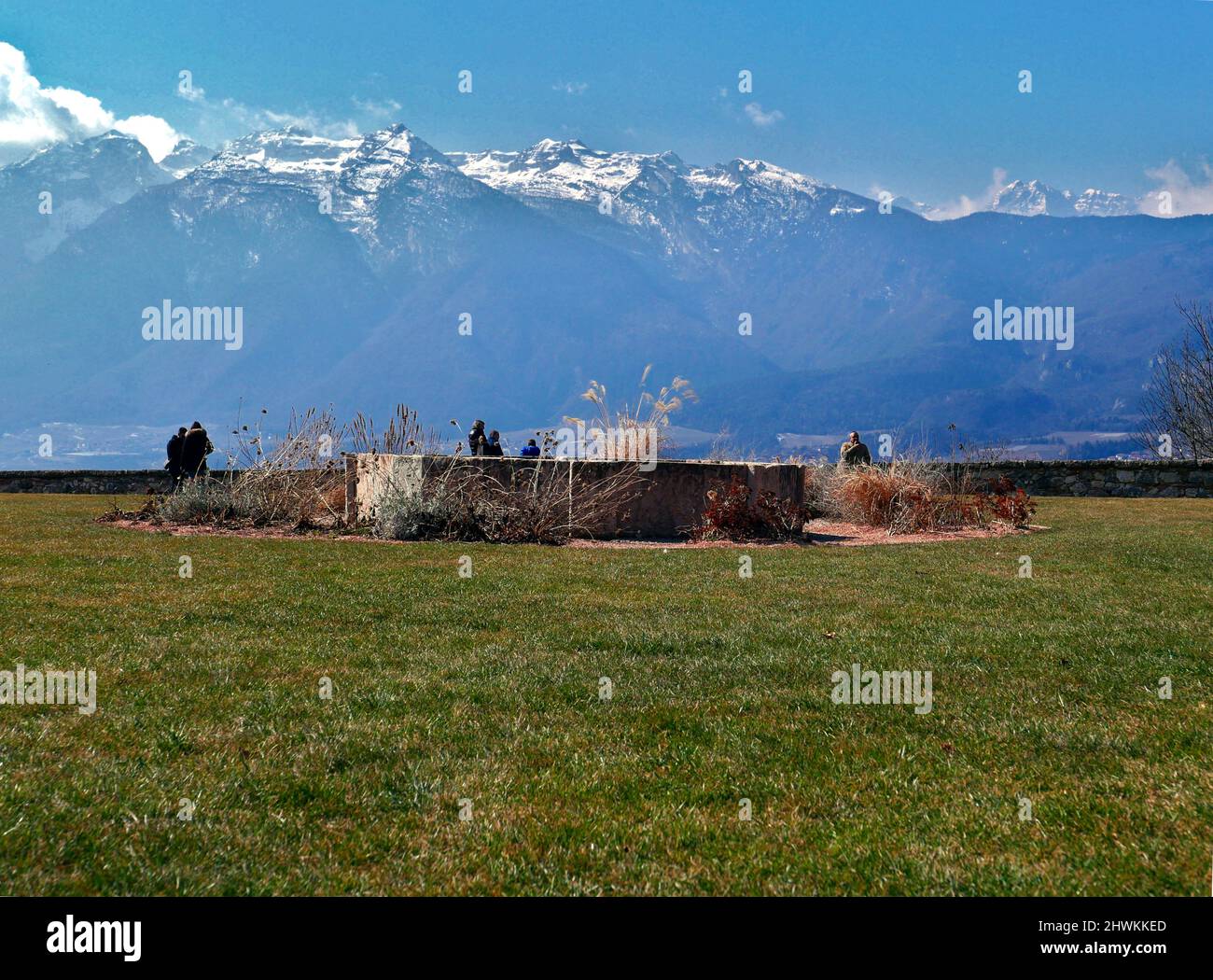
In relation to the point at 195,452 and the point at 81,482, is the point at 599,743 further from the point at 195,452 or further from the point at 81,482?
the point at 81,482

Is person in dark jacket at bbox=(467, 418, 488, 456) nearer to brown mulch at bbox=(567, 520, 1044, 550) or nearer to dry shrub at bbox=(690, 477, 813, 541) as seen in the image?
brown mulch at bbox=(567, 520, 1044, 550)

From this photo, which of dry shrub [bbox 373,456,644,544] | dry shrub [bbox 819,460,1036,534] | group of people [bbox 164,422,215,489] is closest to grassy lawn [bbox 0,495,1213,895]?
dry shrub [bbox 373,456,644,544]

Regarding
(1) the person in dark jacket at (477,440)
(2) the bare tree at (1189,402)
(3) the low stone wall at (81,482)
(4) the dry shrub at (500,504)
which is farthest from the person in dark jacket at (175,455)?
(2) the bare tree at (1189,402)

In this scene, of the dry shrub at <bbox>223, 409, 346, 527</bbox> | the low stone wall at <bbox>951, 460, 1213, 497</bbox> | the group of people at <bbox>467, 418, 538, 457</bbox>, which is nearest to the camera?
the dry shrub at <bbox>223, 409, 346, 527</bbox>

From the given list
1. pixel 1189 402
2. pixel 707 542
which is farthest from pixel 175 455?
pixel 1189 402

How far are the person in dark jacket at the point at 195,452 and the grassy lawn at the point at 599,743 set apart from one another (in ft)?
31.3

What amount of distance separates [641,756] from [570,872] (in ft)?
4.06

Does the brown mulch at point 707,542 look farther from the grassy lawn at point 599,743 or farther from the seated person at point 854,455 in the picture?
the grassy lawn at point 599,743

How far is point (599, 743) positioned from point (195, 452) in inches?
635

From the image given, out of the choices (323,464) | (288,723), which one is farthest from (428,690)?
(323,464)

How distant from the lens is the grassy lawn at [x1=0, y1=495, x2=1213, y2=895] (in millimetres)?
3635

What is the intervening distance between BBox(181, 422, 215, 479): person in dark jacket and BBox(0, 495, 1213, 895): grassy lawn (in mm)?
9531

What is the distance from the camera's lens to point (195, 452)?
751 inches
